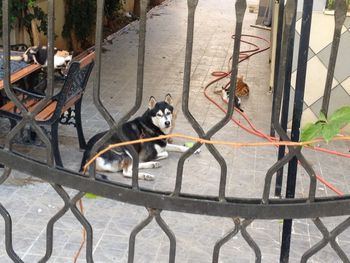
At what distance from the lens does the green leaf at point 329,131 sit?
1.81 m

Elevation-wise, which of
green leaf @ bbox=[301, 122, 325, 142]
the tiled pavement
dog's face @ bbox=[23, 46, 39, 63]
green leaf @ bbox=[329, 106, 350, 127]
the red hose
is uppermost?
green leaf @ bbox=[329, 106, 350, 127]

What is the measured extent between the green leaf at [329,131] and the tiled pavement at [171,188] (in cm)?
231

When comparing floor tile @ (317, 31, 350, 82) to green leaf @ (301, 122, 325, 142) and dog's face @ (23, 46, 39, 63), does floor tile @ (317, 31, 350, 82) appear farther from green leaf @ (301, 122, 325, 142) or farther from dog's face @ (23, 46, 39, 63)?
green leaf @ (301, 122, 325, 142)

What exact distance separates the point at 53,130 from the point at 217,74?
429 cm

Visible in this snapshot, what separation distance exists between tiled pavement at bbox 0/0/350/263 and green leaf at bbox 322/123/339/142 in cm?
231

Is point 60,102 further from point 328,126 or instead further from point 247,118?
point 328,126

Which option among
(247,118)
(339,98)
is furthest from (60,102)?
(339,98)

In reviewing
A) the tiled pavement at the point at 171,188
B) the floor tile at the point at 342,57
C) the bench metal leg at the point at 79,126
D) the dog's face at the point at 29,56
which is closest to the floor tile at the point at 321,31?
the floor tile at the point at 342,57

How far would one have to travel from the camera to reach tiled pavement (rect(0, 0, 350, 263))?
403 cm

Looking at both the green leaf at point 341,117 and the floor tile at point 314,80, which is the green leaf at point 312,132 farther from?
the floor tile at point 314,80

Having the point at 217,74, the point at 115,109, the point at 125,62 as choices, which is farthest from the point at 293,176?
the point at 125,62

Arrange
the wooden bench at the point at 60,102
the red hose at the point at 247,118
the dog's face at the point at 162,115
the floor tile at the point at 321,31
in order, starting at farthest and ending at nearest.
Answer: the floor tile at the point at 321,31
the dog's face at the point at 162,115
the red hose at the point at 247,118
the wooden bench at the point at 60,102

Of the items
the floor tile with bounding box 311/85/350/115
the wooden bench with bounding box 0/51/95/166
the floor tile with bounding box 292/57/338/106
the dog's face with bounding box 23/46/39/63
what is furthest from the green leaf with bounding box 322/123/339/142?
the floor tile with bounding box 311/85/350/115

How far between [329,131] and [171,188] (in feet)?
10.8
